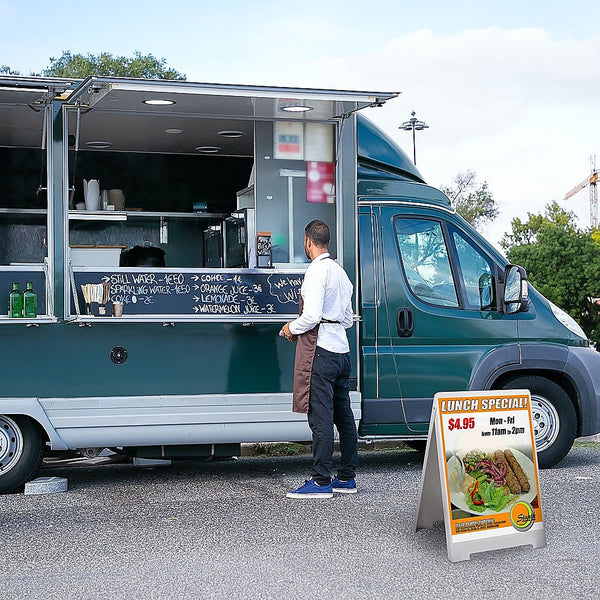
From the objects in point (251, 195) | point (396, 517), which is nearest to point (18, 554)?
point (396, 517)

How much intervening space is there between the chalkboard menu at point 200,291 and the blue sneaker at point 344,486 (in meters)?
1.37

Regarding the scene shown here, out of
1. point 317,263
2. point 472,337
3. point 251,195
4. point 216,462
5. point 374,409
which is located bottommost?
point 216,462

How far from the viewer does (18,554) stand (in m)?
5.79

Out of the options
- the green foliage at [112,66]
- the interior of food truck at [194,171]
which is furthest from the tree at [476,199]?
the interior of food truck at [194,171]

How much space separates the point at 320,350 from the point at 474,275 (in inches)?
75.4

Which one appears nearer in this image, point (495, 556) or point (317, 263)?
point (495, 556)

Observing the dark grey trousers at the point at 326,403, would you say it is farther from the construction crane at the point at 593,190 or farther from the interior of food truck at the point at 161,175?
the construction crane at the point at 593,190

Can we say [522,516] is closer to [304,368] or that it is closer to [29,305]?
[304,368]

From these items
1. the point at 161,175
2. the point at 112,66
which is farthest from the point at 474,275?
the point at 112,66

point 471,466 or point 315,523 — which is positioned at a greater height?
point 471,466

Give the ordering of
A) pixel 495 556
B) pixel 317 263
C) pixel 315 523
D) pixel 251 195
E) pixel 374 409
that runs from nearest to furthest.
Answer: pixel 495 556 → pixel 315 523 → pixel 317 263 → pixel 374 409 → pixel 251 195

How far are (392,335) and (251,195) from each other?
167 centimetres

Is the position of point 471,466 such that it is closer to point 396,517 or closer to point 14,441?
point 396,517

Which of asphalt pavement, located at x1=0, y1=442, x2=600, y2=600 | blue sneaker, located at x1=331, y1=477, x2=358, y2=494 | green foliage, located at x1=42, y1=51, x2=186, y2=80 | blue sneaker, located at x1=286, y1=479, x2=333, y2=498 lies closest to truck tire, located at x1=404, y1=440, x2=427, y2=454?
asphalt pavement, located at x1=0, y1=442, x2=600, y2=600
